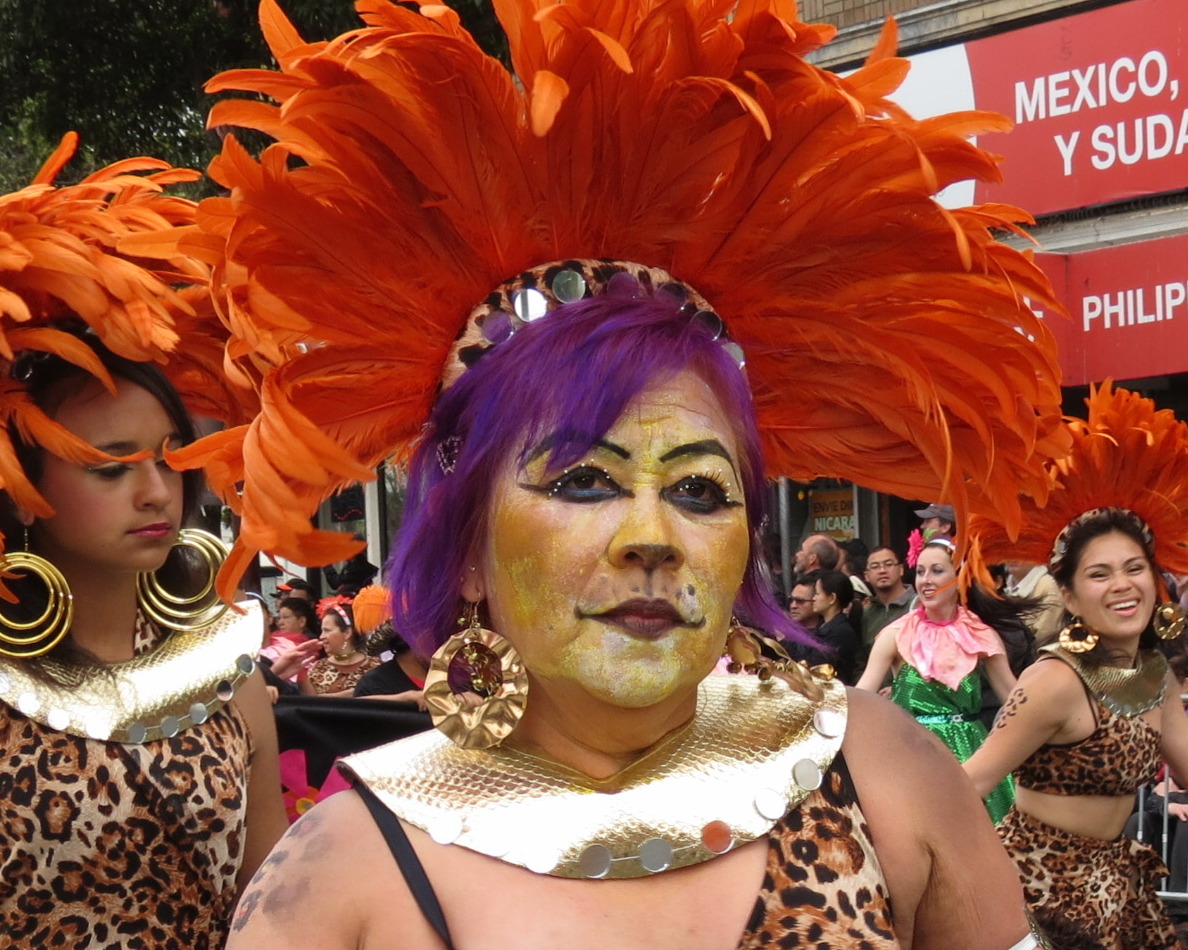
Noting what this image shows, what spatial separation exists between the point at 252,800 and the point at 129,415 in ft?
3.01

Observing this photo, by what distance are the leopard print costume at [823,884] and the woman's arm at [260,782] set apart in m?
1.81

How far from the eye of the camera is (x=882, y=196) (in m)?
2.19

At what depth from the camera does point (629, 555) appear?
204cm

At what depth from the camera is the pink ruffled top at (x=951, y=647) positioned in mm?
7508

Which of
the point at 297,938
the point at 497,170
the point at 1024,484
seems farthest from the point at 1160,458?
the point at 297,938

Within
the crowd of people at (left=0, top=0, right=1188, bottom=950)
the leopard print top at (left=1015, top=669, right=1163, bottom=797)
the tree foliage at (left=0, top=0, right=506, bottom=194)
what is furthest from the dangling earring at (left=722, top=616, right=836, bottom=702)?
the tree foliage at (left=0, top=0, right=506, bottom=194)

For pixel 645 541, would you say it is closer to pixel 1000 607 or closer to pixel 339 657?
pixel 1000 607

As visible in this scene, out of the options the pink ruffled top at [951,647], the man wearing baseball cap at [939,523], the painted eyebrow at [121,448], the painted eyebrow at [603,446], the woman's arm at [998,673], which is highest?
the painted eyebrow at [121,448]

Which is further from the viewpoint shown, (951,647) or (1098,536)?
(951,647)

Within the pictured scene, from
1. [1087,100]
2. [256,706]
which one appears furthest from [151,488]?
[1087,100]

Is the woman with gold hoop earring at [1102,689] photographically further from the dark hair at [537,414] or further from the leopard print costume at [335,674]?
the leopard print costume at [335,674]

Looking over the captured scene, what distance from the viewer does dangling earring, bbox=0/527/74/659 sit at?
3484 mm

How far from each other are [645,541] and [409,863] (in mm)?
505

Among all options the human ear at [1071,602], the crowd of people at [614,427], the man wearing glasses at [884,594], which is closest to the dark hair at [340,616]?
the man wearing glasses at [884,594]
